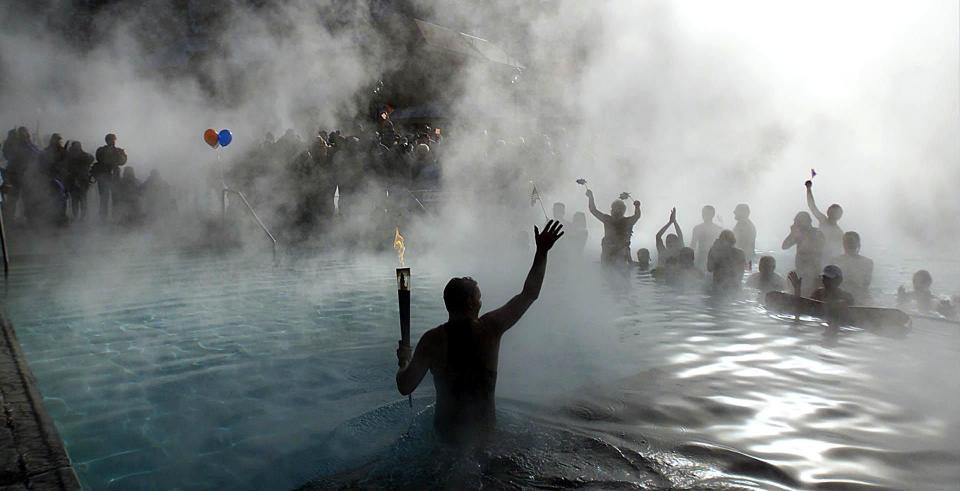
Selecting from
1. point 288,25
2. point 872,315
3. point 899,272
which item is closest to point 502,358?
point 872,315

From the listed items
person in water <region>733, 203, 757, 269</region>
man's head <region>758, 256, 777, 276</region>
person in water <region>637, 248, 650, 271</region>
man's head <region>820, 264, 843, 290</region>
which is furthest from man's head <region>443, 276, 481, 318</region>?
person in water <region>637, 248, 650, 271</region>

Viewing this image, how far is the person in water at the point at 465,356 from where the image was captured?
2848mm

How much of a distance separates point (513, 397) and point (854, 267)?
4.49 metres

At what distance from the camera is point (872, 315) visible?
5.80 meters

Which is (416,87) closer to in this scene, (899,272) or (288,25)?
(288,25)

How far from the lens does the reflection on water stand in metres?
2.92

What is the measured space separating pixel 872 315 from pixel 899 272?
7.46m

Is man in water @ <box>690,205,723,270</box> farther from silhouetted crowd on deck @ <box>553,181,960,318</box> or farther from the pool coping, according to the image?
the pool coping

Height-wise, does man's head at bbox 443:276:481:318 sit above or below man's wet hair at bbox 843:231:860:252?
below

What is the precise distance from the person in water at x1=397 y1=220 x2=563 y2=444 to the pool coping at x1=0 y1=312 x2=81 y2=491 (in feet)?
4.41

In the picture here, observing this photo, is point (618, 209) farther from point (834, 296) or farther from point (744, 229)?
point (834, 296)

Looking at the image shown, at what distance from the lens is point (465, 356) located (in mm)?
2877

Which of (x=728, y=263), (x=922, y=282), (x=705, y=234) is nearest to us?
(x=922, y=282)

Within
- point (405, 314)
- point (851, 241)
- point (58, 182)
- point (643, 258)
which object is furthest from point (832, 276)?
point (58, 182)
